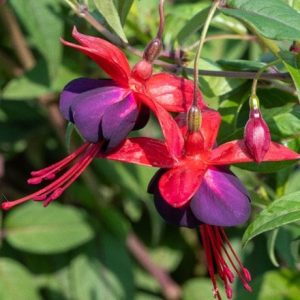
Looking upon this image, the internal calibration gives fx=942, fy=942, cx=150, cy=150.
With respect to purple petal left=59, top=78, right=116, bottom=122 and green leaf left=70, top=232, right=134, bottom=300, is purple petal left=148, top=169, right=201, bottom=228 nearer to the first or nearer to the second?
purple petal left=59, top=78, right=116, bottom=122

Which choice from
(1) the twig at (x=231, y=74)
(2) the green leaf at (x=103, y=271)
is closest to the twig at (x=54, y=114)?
(2) the green leaf at (x=103, y=271)

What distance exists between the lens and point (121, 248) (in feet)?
6.69

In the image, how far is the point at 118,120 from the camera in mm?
1002

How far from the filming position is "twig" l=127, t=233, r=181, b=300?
7.09ft

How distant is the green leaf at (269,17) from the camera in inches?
39.3

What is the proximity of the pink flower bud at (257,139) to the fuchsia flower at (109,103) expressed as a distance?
2.6 inches

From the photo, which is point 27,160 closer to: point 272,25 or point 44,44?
point 44,44

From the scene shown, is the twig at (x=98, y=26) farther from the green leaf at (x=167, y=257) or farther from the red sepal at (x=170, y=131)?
the green leaf at (x=167, y=257)

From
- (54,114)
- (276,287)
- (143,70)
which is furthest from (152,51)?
(54,114)

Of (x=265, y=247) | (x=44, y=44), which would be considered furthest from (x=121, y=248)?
(x=44, y=44)

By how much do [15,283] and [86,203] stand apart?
0.87 ft

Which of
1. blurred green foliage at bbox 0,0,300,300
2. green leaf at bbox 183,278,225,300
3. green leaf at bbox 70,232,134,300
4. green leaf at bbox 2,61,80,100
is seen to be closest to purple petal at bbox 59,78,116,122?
blurred green foliage at bbox 0,0,300,300

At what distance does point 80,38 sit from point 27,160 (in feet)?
4.18

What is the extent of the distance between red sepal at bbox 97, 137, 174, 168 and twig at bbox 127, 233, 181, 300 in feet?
3.79
